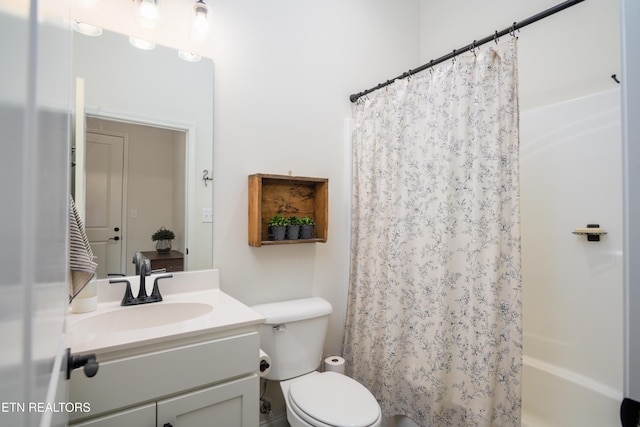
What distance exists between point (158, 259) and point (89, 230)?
304 millimetres

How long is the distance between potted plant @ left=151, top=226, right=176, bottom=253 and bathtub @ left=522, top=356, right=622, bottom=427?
80.3 inches

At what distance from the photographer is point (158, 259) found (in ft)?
4.94

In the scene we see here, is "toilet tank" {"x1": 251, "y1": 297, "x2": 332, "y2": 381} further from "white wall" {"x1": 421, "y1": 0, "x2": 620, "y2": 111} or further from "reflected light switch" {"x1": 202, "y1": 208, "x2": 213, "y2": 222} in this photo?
"white wall" {"x1": 421, "y1": 0, "x2": 620, "y2": 111}

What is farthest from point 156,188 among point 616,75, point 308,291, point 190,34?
point 616,75

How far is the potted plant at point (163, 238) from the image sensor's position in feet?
4.96

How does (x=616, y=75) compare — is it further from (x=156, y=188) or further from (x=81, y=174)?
(x=81, y=174)

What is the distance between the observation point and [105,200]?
1.39 m

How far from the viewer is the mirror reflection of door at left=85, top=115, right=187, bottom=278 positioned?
1.37 m

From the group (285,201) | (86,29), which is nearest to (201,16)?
(86,29)

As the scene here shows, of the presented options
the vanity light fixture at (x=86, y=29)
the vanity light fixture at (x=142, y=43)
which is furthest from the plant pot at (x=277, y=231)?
the vanity light fixture at (x=86, y=29)

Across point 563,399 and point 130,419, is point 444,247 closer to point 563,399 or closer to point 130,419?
point 563,399

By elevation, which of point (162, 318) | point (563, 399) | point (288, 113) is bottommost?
point (563, 399)

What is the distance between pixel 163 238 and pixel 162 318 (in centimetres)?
38

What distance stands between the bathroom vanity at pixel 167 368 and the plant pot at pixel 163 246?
274mm
